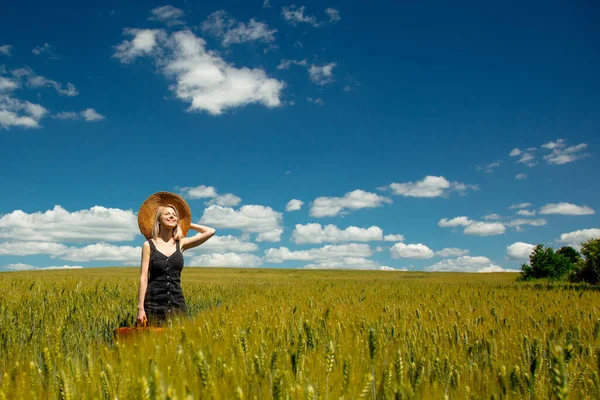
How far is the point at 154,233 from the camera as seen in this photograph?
19.6 feet

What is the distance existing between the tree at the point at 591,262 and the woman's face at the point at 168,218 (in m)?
14.1

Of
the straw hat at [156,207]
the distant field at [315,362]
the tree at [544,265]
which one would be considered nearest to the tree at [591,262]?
the distant field at [315,362]

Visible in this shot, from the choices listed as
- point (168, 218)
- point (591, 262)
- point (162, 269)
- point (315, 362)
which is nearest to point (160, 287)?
point (162, 269)

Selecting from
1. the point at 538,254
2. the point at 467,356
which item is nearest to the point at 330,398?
the point at 467,356

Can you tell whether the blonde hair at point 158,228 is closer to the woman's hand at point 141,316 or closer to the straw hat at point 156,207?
the straw hat at point 156,207

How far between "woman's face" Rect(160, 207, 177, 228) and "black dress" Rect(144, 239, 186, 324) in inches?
13.4

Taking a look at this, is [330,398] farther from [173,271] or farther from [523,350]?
[173,271]

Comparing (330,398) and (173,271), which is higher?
(173,271)

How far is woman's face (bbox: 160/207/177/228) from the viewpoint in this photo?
5844 mm

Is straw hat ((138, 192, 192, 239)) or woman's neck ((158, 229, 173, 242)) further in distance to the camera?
straw hat ((138, 192, 192, 239))

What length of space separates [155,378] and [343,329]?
3009 mm

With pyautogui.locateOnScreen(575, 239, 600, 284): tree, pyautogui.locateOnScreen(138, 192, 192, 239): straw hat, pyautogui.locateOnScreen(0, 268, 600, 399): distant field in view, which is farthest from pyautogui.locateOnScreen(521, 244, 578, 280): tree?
pyautogui.locateOnScreen(138, 192, 192, 239): straw hat

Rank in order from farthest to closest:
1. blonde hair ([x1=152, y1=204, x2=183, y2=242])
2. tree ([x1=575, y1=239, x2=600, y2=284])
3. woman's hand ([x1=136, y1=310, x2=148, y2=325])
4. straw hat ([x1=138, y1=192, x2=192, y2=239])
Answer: tree ([x1=575, y1=239, x2=600, y2=284])
straw hat ([x1=138, y1=192, x2=192, y2=239])
blonde hair ([x1=152, y1=204, x2=183, y2=242])
woman's hand ([x1=136, y1=310, x2=148, y2=325])

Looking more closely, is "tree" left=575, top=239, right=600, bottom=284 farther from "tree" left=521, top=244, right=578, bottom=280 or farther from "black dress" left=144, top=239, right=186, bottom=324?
"tree" left=521, top=244, right=578, bottom=280
